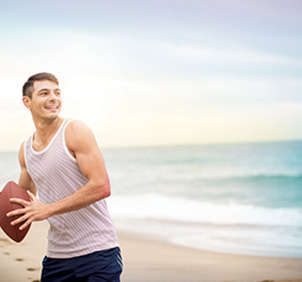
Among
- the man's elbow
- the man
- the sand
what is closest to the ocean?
the sand

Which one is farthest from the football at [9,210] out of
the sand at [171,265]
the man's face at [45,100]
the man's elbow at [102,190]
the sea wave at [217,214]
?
the sea wave at [217,214]

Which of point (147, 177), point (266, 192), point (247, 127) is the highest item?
point (247, 127)

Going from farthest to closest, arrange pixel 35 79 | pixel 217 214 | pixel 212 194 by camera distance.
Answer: pixel 212 194, pixel 217 214, pixel 35 79

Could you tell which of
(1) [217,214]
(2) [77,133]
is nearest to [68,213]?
(2) [77,133]

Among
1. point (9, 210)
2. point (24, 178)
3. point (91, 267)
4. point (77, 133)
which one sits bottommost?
point (91, 267)

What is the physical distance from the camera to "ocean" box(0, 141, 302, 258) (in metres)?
9.02

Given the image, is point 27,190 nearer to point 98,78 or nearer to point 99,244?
point 99,244

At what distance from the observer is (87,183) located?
2.11m

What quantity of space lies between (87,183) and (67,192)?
0.54 feet

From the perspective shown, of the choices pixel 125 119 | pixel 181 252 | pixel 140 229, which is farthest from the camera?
pixel 125 119

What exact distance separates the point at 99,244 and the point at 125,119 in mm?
32092

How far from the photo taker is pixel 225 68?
3344cm

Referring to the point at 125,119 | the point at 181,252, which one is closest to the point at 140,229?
the point at 181,252

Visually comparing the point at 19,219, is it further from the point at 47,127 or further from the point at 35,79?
the point at 35,79
